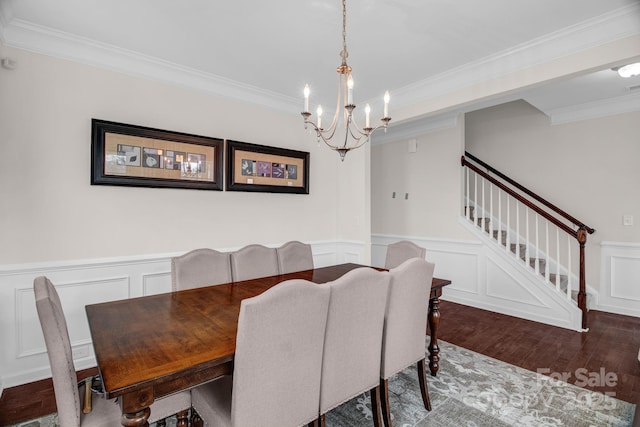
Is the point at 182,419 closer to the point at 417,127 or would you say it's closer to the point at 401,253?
the point at 401,253

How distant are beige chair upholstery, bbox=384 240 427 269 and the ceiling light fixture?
2423mm

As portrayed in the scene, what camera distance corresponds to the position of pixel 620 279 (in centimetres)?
378

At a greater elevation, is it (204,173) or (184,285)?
(204,173)

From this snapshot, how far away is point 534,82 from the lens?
253cm

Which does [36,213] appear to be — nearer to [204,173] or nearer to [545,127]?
[204,173]

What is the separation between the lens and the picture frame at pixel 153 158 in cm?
252

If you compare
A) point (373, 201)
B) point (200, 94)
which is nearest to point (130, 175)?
point (200, 94)

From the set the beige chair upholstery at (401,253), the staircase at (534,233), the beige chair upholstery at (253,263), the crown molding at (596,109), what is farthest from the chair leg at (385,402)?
the crown molding at (596,109)

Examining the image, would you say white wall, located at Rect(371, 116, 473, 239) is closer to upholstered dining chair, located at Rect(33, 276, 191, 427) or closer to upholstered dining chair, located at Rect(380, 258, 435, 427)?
upholstered dining chair, located at Rect(380, 258, 435, 427)

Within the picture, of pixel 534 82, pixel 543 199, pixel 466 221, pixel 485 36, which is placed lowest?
pixel 466 221

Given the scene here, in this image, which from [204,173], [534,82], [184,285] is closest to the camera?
[184,285]

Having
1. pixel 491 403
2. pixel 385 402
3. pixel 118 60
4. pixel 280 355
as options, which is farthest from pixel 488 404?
pixel 118 60

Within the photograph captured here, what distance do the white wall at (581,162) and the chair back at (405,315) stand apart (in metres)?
3.45

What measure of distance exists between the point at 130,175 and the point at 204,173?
635 mm
